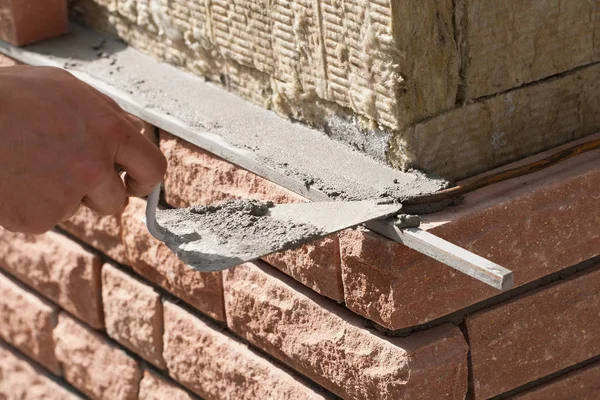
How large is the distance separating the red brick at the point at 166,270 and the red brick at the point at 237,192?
0.53ft

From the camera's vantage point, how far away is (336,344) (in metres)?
3.06

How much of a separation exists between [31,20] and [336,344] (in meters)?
1.94

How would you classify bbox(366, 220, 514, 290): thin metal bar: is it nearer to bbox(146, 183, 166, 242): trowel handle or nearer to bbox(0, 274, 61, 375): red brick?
bbox(146, 183, 166, 242): trowel handle

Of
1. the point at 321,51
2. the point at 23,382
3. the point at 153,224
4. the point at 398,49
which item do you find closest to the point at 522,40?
the point at 398,49

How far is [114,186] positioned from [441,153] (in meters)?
0.88

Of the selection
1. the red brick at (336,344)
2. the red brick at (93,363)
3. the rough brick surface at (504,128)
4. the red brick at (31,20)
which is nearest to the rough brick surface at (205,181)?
the red brick at (336,344)

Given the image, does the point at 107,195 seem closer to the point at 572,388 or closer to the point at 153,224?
the point at 153,224

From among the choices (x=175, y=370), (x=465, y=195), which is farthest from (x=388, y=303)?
(x=175, y=370)

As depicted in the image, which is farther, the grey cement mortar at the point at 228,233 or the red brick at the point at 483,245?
the red brick at the point at 483,245

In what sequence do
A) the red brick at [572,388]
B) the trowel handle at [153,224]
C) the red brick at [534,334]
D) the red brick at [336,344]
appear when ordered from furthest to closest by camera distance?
the red brick at [572,388] < the red brick at [534,334] < the red brick at [336,344] < the trowel handle at [153,224]

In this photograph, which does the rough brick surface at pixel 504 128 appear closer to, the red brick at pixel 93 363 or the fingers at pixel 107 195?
the fingers at pixel 107 195

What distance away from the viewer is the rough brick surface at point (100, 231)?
3979mm

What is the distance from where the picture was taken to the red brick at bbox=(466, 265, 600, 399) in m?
2.99

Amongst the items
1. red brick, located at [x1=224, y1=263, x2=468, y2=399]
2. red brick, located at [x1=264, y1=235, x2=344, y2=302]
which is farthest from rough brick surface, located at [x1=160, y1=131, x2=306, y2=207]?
red brick, located at [x1=224, y1=263, x2=468, y2=399]
